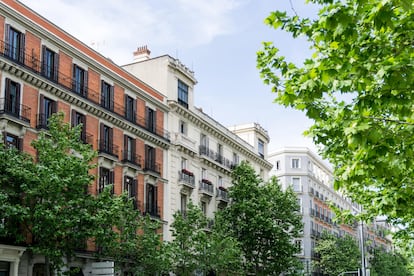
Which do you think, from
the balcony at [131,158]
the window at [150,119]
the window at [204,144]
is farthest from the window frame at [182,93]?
the balcony at [131,158]

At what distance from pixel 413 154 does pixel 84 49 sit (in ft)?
83.6

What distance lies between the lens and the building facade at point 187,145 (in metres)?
42.7

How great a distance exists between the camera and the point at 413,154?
12023mm

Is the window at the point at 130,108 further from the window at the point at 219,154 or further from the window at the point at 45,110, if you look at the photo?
the window at the point at 219,154

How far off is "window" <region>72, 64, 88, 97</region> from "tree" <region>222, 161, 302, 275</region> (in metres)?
15.8

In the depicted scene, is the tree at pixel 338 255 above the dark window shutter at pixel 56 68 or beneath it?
beneath

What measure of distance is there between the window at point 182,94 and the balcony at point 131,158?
7121mm

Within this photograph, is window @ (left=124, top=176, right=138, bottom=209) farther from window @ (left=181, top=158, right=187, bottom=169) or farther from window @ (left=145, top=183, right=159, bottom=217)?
window @ (left=181, top=158, right=187, bottom=169)

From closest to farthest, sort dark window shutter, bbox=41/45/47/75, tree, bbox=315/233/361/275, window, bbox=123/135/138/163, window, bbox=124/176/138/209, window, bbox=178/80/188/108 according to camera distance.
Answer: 1. dark window shutter, bbox=41/45/47/75
2. window, bbox=124/176/138/209
3. window, bbox=123/135/138/163
4. window, bbox=178/80/188/108
5. tree, bbox=315/233/361/275

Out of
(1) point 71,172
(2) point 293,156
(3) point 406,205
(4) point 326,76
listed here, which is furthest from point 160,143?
(2) point 293,156

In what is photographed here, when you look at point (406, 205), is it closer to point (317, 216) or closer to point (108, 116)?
point (108, 116)

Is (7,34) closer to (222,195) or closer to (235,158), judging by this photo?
(222,195)

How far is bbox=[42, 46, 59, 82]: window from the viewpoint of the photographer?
31.2 metres

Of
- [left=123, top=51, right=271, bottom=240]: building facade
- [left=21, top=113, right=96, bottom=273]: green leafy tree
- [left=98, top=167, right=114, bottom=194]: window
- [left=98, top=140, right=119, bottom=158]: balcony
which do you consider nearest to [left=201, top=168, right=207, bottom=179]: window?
[left=123, top=51, right=271, bottom=240]: building facade
